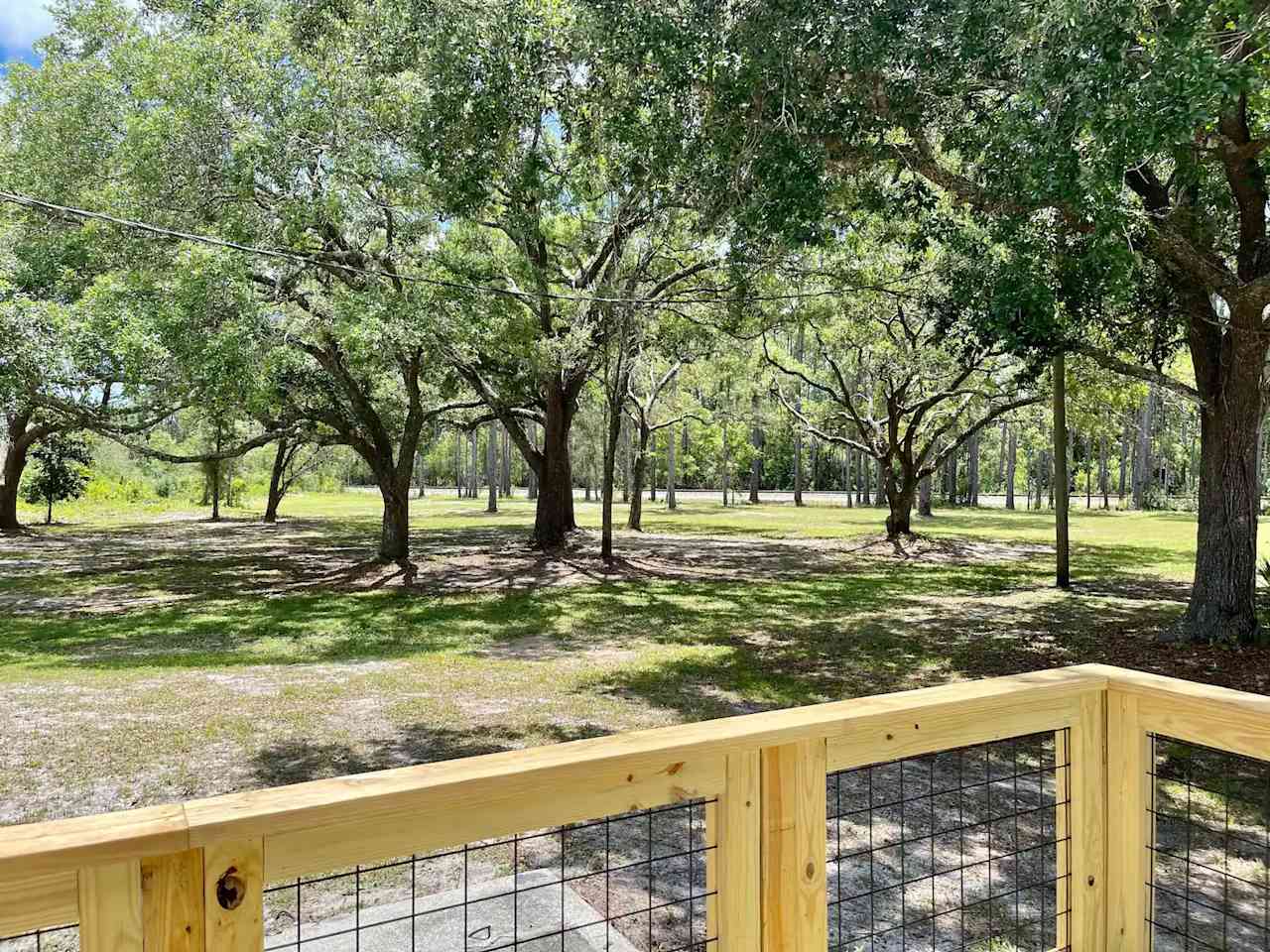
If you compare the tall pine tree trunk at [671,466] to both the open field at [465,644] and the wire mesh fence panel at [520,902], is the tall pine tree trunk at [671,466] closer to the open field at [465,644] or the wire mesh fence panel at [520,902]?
the open field at [465,644]

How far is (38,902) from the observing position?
1.08 meters

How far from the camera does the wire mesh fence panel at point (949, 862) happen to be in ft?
9.91

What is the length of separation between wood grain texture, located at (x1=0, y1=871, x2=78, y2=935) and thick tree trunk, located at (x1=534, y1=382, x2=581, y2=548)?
49.7 ft

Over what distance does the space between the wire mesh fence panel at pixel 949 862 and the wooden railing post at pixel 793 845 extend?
28.9 inches

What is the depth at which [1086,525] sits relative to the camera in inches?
1027

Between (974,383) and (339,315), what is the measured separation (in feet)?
40.2

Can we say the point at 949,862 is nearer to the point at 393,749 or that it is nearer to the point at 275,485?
the point at 393,749

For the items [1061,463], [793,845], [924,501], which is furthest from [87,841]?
[924,501]

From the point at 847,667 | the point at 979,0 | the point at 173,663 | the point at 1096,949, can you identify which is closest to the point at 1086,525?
the point at 847,667

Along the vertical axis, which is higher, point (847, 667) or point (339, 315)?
point (339, 315)

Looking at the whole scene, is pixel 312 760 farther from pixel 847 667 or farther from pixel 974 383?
pixel 974 383

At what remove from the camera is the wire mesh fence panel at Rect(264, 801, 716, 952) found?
9.72ft

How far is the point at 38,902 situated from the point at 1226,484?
9.13 m

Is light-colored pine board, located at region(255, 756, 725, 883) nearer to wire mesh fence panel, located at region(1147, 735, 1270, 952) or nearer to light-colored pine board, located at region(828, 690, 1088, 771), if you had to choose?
light-colored pine board, located at region(828, 690, 1088, 771)
